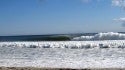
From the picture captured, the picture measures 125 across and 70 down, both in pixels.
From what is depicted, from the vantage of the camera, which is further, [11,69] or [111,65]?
[111,65]

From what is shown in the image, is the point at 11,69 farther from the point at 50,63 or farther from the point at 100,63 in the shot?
the point at 100,63

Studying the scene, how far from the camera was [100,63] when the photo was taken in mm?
11680

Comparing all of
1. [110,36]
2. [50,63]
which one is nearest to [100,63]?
[50,63]

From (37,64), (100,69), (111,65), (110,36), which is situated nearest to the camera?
(100,69)

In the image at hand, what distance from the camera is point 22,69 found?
10.4m

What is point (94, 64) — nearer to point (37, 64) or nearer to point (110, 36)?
point (37, 64)

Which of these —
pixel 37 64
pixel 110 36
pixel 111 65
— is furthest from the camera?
pixel 110 36

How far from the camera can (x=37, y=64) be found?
11938 mm

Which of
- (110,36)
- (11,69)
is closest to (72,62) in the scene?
(11,69)

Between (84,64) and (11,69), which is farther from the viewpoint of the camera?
(84,64)

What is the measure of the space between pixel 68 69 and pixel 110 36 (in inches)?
1152

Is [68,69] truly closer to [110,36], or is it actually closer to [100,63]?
[100,63]

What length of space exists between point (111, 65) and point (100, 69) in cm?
120

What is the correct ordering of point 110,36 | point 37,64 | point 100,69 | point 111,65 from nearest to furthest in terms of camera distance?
point 100,69 < point 111,65 < point 37,64 < point 110,36
